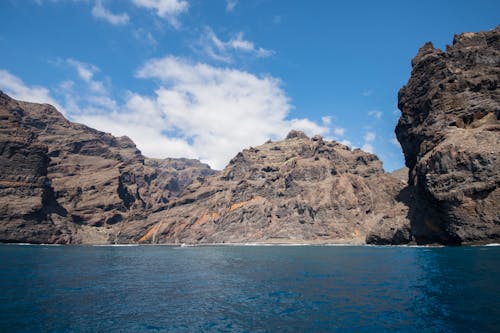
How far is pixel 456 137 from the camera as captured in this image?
4454 inches

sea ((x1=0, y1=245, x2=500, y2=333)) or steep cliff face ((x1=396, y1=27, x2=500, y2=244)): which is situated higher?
steep cliff face ((x1=396, y1=27, x2=500, y2=244))

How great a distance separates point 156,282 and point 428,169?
100 metres

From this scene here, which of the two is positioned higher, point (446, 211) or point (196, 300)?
point (446, 211)

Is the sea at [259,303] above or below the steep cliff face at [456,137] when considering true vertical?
below

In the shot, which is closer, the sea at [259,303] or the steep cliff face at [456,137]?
the sea at [259,303]

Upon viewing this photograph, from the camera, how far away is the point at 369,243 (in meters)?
173

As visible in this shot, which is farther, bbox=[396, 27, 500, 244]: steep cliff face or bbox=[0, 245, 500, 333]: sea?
bbox=[396, 27, 500, 244]: steep cliff face

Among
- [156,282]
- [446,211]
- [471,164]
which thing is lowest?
[156,282]

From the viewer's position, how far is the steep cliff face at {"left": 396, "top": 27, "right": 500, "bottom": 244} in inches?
3922

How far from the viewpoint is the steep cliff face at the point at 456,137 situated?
9962 centimetres

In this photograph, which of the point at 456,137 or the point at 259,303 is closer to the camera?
the point at 259,303

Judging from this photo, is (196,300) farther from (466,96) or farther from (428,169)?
(466,96)

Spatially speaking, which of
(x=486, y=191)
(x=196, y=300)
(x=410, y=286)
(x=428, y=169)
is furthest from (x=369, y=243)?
(x=196, y=300)

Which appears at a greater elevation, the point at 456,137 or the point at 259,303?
the point at 456,137
